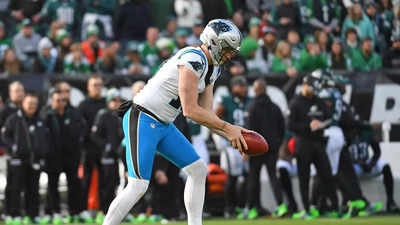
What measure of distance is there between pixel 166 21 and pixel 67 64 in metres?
3.82

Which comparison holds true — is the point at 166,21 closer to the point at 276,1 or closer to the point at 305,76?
the point at 276,1

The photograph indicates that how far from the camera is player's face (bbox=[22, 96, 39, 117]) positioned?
1270 centimetres

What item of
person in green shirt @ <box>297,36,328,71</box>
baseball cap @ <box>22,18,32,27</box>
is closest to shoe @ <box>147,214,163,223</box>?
person in green shirt @ <box>297,36,328,71</box>

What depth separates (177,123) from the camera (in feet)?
40.2

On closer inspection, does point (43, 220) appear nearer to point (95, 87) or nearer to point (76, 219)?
point (76, 219)

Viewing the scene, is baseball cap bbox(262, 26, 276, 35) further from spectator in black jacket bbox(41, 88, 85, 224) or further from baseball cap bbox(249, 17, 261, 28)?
spectator in black jacket bbox(41, 88, 85, 224)

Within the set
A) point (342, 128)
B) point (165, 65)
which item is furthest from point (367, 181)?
point (165, 65)

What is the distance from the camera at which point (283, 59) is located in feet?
48.6

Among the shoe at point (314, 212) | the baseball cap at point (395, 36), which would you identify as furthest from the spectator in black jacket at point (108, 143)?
the baseball cap at point (395, 36)

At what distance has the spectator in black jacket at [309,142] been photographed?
41.5 feet

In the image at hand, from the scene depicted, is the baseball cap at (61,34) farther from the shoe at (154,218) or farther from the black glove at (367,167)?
the black glove at (367,167)

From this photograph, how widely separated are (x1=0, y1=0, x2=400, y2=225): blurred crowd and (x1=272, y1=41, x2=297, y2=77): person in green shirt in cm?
2

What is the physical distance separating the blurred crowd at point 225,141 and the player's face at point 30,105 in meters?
0.01

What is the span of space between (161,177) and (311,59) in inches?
140
